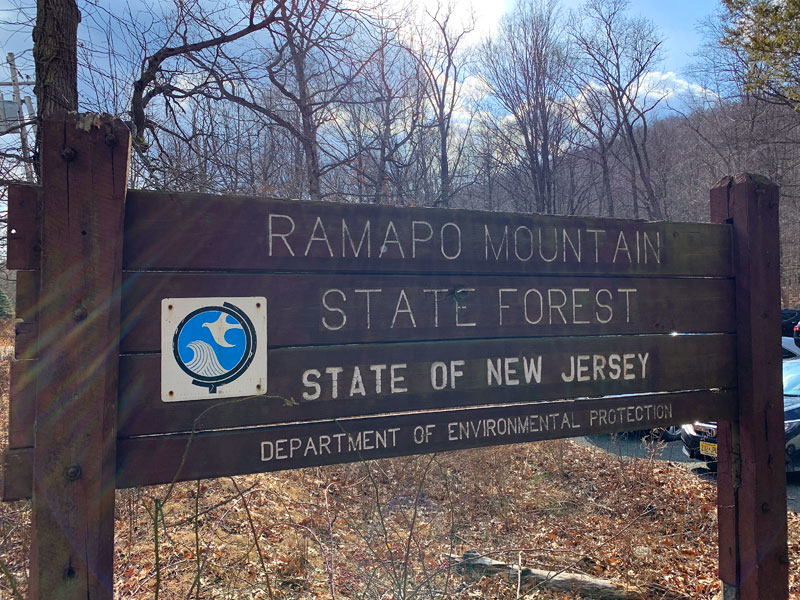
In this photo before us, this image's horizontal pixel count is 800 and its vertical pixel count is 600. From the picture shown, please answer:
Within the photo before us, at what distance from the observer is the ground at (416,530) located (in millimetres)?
4098

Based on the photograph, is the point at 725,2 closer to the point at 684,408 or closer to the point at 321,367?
the point at 684,408

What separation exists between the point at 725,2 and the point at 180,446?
16.6 m

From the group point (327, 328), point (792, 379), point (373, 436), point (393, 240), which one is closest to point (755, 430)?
point (373, 436)

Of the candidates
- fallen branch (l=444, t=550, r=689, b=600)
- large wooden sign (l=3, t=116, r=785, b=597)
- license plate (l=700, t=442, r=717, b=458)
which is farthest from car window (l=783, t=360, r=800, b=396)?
large wooden sign (l=3, t=116, r=785, b=597)

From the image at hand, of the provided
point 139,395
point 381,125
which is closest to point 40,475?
point 139,395

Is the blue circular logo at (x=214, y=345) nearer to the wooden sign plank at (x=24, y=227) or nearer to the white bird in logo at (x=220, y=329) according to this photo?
the white bird in logo at (x=220, y=329)

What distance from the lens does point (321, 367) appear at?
2.31 m

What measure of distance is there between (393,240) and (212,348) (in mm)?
900

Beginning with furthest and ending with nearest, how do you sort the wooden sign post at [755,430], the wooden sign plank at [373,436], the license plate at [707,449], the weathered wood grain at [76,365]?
the license plate at [707,449] < the wooden sign post at [755,430] < the wooden sign plank at [373,436] < the weathered wood grain at [76,365]

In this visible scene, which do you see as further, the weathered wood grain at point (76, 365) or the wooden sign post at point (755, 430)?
the wooden sign post at point (755, 430)

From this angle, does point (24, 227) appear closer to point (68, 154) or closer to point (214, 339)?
point (68, 154)

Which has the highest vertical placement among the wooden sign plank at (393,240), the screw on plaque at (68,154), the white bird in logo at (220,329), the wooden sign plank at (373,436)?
the screw on plaque at (68,154)

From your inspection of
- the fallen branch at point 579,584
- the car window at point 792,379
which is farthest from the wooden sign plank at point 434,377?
the car window at point 792,379

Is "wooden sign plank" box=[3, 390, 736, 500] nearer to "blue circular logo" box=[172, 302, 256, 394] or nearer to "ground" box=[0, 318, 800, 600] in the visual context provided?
"blue circular logo" box=[172, 302, 256, 394]
